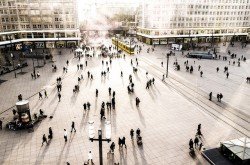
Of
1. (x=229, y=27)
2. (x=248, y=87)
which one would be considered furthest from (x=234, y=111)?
(x=229, y=27)

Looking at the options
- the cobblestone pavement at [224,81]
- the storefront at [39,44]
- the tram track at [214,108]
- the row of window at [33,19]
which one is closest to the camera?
the tram track at [214,108]

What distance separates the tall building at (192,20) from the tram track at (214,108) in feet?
155

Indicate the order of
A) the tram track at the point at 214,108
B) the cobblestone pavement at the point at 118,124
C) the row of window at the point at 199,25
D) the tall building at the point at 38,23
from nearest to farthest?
the cobblestone pavement at the point at 118,124 < the tram track at the point at 214,108 < the tall building at the point at 38,23 < the row of window at the point at 199,25

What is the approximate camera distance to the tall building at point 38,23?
204 feet

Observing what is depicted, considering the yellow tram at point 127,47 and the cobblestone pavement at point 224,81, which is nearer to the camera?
the cobblestone pavement at point 224,81

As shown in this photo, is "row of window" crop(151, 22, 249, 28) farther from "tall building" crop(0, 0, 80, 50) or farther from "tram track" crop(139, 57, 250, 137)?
"tram track" crop(139, 57, 250, 137)

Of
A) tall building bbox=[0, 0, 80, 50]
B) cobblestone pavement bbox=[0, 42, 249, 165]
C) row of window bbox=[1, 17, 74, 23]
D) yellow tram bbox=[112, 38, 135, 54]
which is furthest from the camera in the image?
row of window bbox=[1, 17, 74, 23]

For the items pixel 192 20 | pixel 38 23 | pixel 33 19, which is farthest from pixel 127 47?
pixel 192 20

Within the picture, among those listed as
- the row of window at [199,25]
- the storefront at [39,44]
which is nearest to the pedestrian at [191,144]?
the storefront at [39,44]

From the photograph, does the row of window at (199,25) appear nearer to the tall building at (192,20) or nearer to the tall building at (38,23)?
the tall building at (192,20)

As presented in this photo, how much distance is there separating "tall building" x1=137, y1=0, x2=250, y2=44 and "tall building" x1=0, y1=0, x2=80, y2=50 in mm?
27239

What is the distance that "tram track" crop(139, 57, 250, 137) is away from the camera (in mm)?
20848

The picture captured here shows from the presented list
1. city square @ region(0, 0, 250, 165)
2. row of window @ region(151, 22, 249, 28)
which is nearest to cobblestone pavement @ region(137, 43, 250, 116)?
city square @ region(0, 0, 250, 165)

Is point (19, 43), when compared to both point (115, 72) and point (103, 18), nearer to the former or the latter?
point (115, 72)
